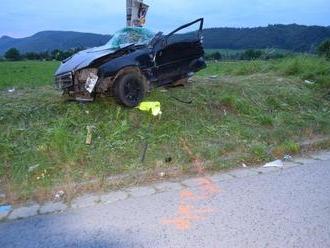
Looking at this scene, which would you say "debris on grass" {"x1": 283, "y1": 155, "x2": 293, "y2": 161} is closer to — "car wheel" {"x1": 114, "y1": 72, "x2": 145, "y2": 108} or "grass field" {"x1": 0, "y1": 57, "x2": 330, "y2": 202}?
"grass field" {"x1": 0, "y1": 57, "x2": 330, "y2": 202}

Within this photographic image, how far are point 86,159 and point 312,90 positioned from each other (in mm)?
6146

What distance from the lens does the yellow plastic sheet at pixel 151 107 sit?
738cm

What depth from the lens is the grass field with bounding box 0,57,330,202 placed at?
18.8 ft

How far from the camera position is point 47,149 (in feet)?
19.9

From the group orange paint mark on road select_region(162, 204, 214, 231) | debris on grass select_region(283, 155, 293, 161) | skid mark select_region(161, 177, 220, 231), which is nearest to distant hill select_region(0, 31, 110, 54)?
debris on grass select_region(283, 155, 293, 161)

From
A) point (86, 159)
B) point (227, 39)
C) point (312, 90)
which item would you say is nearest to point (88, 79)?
point (86, 159)

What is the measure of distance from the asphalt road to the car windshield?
4.17m

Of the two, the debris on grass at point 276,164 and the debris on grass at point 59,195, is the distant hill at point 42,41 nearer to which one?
the debris on grass at point 276,164

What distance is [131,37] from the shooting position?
8719 mm

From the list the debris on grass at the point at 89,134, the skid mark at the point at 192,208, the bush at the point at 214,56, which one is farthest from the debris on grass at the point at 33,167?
the bush at the point at 214,56

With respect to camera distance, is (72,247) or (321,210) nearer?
(72,247)

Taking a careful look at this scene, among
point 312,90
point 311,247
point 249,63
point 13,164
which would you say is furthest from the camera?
point 249,63

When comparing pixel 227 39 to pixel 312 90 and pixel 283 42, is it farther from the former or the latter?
pixel 312 90

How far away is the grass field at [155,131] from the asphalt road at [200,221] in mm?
811
